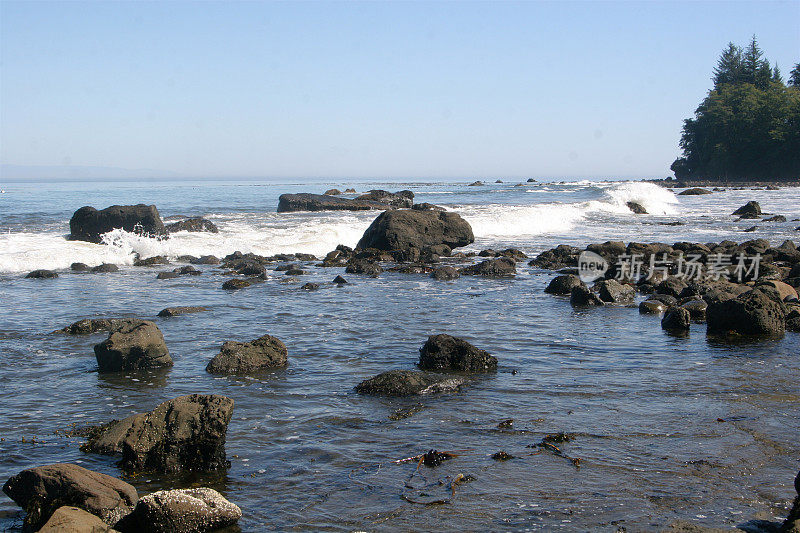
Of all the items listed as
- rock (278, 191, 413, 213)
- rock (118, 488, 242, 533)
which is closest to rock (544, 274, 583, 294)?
rock (118, 488, 242, 533)

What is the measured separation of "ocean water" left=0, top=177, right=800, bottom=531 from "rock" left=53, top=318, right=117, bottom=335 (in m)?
0.39

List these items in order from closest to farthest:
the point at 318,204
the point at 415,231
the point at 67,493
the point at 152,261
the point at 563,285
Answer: the point at 67,493
the point at 563,285
the point at 152,261
the point at 415,231
the point at 318,204

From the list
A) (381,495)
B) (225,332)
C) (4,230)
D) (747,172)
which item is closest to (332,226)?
(4,230)

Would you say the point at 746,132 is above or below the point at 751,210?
above

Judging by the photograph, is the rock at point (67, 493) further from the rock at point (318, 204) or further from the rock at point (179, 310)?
the rock at point (318, 204)

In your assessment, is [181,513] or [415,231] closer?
[181,513]

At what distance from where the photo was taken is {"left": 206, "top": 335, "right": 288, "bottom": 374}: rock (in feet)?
27.8

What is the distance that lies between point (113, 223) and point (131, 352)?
15.8m

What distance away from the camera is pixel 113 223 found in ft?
74.6

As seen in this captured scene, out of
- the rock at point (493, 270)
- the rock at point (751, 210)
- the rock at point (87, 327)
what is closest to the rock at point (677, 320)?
the rock at point (493, 270)

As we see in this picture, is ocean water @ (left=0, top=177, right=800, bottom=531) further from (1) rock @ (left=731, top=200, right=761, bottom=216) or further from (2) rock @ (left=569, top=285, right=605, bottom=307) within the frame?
(1) rock @ (left=731, top=200, right=761, bottom=216)

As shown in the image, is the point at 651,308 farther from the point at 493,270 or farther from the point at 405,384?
the point at 405,384

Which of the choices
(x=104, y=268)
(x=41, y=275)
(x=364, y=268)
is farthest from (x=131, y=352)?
(x=104, y=268)

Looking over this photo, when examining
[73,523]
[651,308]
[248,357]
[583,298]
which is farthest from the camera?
[583,298]
